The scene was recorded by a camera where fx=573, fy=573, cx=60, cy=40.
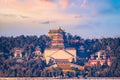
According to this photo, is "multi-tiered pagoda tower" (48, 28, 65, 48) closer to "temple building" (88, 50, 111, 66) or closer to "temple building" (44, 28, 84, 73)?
"temple building" (44, 28, 84, 73)

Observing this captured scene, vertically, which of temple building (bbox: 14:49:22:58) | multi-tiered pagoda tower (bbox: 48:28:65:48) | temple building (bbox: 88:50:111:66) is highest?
multi-tiered pagoda tower (bbox: 48:28:65:48)

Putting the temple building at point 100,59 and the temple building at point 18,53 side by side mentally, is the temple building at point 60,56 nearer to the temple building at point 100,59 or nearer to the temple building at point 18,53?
the temple building at point 100,59

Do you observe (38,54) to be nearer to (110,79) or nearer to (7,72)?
(7,72)

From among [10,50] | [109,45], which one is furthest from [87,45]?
[10,50]

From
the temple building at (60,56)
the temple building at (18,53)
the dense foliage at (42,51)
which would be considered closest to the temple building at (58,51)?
the temple building at (60,56)

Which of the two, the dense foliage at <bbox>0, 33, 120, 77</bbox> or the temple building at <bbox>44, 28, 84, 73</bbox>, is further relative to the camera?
the temple building at <bbox>44, 28, 84, 73</bbox>

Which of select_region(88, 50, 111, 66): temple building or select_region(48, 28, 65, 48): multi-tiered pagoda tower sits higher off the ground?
select_region(48, 28, 65, 48): multi-tiered pagoda tower

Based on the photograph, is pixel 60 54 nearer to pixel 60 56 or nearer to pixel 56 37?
pixel 60 56

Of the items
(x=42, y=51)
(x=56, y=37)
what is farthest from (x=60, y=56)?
(x=56, y=37)

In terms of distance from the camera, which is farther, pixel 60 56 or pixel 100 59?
pixel 60 56

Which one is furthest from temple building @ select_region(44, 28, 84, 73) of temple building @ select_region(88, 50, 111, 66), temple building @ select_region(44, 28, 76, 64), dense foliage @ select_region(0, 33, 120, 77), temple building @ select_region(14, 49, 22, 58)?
temple building @ select_region(14, 49, 22, 58)

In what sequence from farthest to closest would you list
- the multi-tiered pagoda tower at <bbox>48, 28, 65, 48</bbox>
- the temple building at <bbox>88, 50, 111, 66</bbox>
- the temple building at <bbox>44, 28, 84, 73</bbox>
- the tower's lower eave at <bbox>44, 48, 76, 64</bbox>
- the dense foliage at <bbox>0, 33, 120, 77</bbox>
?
the multi-tiered pagoda tower at <bbox>48, 28, 65, 48</bbox> → the tower's lower eave at <bbox>44, 48, 76, 64</bbox> → the temple building at <bbox>88, 50, 111, 66</bbox> → the temple building at <bbox>44, 28, 84, 73</bbox> → the dense foliage at <bbox>0, 33, 120, 77</bbox>

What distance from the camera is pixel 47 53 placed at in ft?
128

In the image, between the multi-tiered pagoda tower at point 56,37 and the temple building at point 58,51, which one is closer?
the temple building at point 58,51
